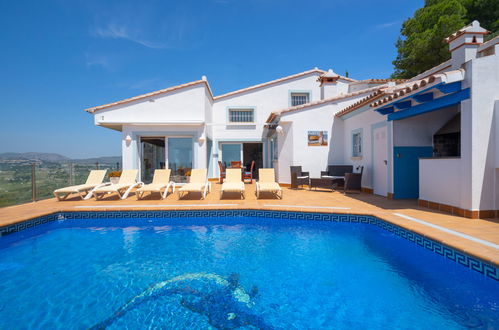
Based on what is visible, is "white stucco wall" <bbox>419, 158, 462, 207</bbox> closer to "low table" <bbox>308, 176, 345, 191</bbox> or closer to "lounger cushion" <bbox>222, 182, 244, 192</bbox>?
"low table" <bbox>308, 176, 345, 191</bbox>

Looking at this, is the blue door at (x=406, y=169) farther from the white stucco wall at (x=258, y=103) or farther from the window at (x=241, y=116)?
the window at (x=241, y=116)

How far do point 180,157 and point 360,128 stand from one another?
29.5ft

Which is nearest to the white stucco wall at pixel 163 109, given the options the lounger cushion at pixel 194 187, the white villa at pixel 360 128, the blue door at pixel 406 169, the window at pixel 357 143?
the white villa at pixel 360 128

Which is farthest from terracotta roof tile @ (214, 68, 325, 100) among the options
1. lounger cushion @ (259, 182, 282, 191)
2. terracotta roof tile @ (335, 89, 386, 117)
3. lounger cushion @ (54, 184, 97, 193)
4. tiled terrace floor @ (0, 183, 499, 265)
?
lounger cushion @ (54, 184, 97, 193)

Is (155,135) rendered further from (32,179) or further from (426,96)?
(426,96)

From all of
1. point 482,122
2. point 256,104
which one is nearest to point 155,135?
point 256,104

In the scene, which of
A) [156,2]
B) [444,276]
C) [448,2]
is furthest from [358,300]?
[448,2]

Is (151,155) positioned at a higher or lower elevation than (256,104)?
lower

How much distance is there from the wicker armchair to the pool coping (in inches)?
170

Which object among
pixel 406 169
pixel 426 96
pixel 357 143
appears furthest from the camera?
pixel 357 143

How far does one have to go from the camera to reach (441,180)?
611 cm

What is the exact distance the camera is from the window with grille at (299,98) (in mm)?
16875

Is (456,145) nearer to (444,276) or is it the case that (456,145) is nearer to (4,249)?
(444,276)

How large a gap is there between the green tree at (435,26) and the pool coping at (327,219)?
1626cm
